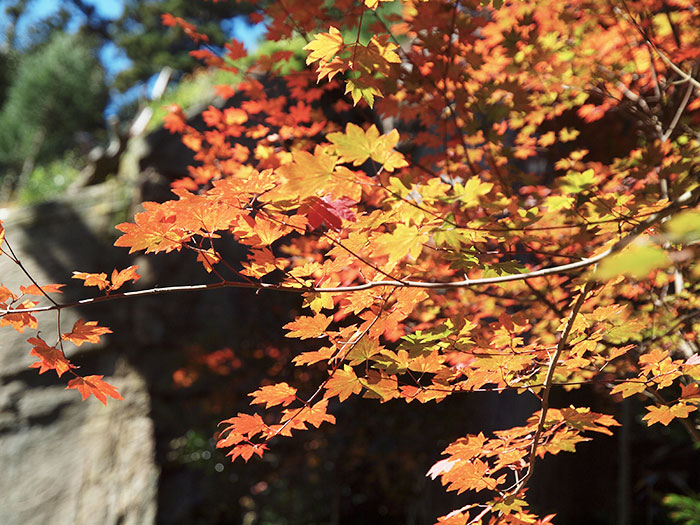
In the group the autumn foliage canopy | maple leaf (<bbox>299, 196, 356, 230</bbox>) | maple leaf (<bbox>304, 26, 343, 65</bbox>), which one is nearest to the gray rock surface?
the autumn foliage canopy

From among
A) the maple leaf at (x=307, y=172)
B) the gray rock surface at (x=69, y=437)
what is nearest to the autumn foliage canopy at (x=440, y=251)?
the maple leaf at (x=307, y=172)

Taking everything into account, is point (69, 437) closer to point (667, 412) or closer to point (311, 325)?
point (311, 325)

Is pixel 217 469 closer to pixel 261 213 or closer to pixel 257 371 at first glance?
pixel 257 371

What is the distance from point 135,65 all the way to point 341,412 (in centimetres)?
1411

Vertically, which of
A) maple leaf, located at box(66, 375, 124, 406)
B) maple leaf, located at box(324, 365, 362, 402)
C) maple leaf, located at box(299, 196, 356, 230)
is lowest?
maple leaf, located at box(66, 375, 124, 406)

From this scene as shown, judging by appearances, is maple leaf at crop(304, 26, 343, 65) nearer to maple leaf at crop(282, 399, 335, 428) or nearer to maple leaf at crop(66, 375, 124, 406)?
maple leaf at crop(282, 399, 335, 428)

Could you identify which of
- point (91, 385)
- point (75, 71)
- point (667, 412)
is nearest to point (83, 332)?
point (91, 385)

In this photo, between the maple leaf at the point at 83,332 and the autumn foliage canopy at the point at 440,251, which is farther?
the maple leaf at the point at 83,332

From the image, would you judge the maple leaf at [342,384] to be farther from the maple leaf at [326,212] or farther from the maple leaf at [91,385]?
the maple leaf at [91,385]

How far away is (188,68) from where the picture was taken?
15852mm

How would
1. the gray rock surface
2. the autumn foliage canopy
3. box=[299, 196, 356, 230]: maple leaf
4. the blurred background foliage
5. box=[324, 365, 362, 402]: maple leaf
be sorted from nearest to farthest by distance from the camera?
the autumn foliage canopy < box=[299, 196, 356, 230]: maple leaf < box=[324, 365, 362, 402]: maple leaf < the gray rock surface < the blurred background foliage

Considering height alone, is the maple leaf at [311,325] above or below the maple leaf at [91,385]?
above

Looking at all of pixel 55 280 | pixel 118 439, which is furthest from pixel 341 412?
pixel 55 280

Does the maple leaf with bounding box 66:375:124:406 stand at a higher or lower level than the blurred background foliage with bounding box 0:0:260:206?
lower
